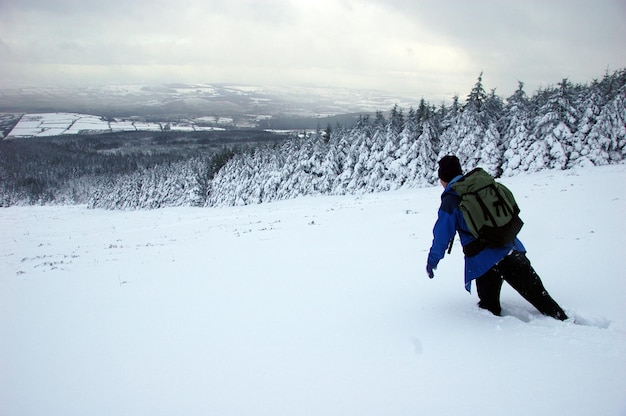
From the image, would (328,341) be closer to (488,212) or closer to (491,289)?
(491,289)

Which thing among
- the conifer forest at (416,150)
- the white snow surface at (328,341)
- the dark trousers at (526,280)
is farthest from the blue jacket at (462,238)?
the conifer forest at (416,150)

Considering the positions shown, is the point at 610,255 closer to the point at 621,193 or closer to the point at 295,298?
the point at 295,298

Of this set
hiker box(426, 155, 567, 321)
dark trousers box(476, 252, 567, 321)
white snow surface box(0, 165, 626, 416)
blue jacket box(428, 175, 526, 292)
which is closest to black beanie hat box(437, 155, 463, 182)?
hiker box(426, 155, 567, 321)

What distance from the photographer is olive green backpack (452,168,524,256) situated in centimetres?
405

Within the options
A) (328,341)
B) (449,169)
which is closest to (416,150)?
(449,169)

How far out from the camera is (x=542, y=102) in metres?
38.6

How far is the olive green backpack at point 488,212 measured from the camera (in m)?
4.05

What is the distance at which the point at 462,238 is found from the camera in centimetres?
440

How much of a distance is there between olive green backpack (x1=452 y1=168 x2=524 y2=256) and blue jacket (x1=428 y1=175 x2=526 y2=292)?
0.14 metres

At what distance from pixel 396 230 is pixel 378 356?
837cm

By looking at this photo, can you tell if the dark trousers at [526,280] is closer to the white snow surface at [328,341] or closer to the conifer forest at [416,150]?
the white snow surface at [328,341]

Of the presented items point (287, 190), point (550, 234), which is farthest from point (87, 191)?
point (550, 234)

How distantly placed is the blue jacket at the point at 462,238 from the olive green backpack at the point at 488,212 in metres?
0.14

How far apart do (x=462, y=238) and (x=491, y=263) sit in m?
0.44
